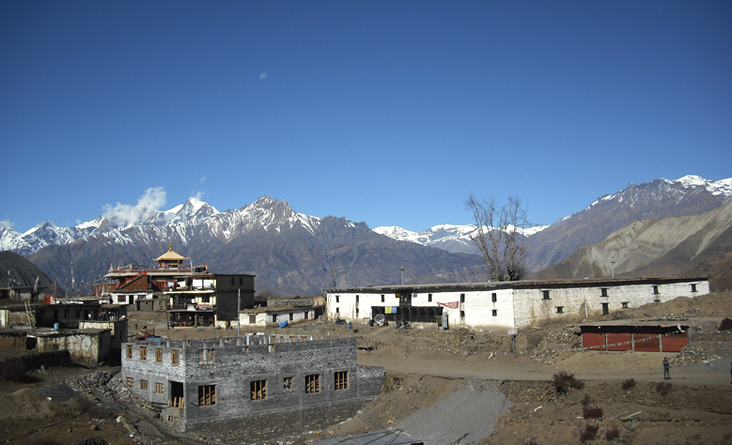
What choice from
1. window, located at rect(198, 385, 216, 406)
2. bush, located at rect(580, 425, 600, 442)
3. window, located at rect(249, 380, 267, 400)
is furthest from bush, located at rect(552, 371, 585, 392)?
window, located at rect(198, 385, 216, 406)

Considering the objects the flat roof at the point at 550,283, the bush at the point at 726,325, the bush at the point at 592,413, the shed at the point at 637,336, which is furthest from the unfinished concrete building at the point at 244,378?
the bush at the point at 726,325

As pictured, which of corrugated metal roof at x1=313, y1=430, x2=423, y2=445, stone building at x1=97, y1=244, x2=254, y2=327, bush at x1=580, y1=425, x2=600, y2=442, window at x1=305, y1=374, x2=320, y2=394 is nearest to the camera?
bush at x1=580, y1=425, x2=600, y2=442

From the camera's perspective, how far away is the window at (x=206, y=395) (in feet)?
112

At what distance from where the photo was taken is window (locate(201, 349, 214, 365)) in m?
34.6

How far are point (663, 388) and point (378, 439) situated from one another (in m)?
15.1

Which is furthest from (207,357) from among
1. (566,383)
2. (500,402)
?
(566,383)

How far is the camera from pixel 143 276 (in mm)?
90625

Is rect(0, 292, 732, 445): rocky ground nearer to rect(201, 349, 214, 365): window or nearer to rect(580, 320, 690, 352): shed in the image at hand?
rect(580, 320, 690, 352): shed

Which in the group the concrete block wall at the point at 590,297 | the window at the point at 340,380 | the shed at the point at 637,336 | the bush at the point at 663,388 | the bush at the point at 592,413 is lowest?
the bush at the point at 592,413

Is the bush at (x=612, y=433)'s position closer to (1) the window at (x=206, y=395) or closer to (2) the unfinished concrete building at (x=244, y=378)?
(2) the unfinished concrete building at (x=244, y=378)

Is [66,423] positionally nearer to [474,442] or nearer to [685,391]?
[474,442]

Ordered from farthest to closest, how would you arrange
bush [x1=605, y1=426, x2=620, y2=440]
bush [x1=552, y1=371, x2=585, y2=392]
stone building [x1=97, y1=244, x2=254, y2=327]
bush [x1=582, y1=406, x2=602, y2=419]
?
1. stone building [x1=97, y1=244, x2=254, y2=327]
2. bush [x1=552, y1=371, x2=585, y2=392]
3. bush [x1=582, y1=406, x2=602, y2=419]
4. bush [x1=605, y1=426, x2=620, y2=440]

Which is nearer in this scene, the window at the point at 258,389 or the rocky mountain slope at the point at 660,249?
the window at the point at 258,389

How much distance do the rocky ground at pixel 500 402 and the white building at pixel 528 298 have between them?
5.75 meters
